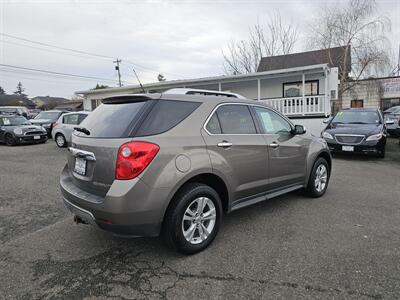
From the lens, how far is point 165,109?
281 centimetres

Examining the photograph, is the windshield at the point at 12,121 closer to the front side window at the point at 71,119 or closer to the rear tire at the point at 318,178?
the front side window at the point at 71,119

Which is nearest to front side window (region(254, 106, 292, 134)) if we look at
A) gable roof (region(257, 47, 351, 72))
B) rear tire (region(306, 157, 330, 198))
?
rear tire (region(306, 157, 330, 198))

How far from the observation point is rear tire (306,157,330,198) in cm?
452

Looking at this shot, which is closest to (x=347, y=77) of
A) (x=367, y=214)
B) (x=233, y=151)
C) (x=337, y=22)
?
(x=337, y=22)

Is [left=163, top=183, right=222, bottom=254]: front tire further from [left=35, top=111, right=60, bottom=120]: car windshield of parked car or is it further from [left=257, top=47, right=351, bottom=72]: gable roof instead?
[left=257, top=47, right=351, bottom=72]: gable roof

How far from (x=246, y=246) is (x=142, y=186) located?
1425mm

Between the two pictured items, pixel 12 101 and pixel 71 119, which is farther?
pixel 12 101

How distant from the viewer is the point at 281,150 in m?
3.88

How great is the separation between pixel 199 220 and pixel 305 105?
12601mm

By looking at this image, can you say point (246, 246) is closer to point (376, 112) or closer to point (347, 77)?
point (376, 112)

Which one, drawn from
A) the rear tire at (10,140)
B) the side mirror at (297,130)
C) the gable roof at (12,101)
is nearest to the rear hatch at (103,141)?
the side mirror at (297,130)

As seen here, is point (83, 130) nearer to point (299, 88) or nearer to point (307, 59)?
point (299, 88)

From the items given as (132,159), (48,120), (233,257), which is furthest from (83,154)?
(48,120)

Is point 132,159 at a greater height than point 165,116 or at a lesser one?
lesser
